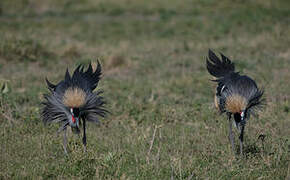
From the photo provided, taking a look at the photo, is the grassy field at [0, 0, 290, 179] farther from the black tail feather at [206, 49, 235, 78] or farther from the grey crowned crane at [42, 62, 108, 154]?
the black tail feather at [206, 49, 235, 78]

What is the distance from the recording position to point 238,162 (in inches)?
203

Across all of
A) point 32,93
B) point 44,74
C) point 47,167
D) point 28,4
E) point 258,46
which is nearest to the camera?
point 47,167

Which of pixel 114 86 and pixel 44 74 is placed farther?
pixel 44 74

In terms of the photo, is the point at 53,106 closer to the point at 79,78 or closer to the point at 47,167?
the point at 79,78

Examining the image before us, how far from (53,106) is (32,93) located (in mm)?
3051

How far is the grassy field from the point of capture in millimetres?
5023

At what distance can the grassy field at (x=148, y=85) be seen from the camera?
5.02m

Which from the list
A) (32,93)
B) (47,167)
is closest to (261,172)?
(47,167)

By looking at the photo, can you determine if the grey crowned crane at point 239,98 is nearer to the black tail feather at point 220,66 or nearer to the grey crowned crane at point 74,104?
the black tail feather at point 220,66

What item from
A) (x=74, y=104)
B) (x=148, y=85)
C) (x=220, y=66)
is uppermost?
(x=220, y=66)

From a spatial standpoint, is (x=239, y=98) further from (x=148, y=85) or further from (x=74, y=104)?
(x=148, y=85)

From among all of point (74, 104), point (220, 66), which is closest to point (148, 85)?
point (220, 66)

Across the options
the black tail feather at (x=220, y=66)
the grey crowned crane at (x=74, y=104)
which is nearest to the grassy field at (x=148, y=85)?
the grey crowned crane at (x=74, y=104)

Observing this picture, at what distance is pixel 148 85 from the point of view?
905 centimetres
